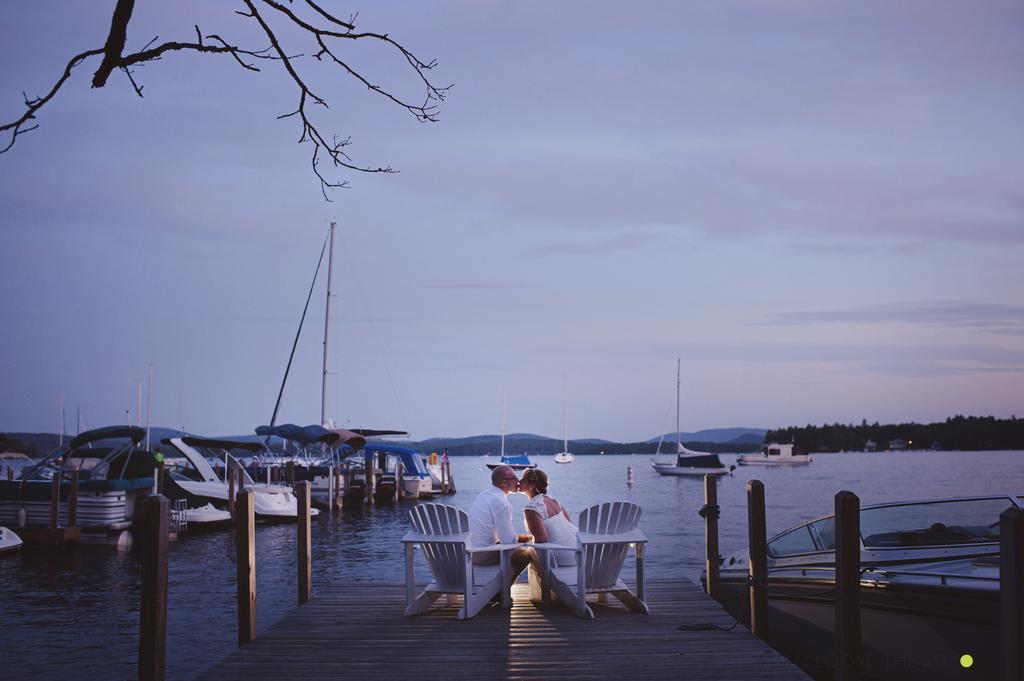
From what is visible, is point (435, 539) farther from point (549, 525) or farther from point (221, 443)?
point (221, 443)

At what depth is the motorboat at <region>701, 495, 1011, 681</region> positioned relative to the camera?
7.09 meters

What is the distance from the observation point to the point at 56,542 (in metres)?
24.2

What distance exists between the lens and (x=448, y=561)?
854 centimetres

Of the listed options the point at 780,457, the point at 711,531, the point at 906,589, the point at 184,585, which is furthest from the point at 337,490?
the point at 780,457

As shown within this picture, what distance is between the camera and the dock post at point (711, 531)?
9023mm

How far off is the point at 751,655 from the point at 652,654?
27.8 inches

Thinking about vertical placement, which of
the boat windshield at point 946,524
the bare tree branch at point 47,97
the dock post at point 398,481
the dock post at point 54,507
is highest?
the bare tree branch at point 47,97

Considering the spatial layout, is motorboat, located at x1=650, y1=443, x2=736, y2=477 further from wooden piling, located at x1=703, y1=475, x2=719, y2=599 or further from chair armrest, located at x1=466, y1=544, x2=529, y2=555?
chair armrest, located at x1=466, y1=544, x2=529, y2=555

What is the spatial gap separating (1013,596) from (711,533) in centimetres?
493

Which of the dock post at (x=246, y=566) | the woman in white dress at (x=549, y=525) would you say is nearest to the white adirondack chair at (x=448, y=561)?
the woman in white dress at (x=549, y=525)

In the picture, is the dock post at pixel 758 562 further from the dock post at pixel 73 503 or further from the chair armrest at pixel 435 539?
the dock post at pixel 73 503

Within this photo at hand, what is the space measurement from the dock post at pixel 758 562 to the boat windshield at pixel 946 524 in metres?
1.30

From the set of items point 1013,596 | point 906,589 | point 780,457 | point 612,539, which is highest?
point 1013,596

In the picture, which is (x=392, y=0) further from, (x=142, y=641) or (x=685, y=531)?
(x=685, y=531)
